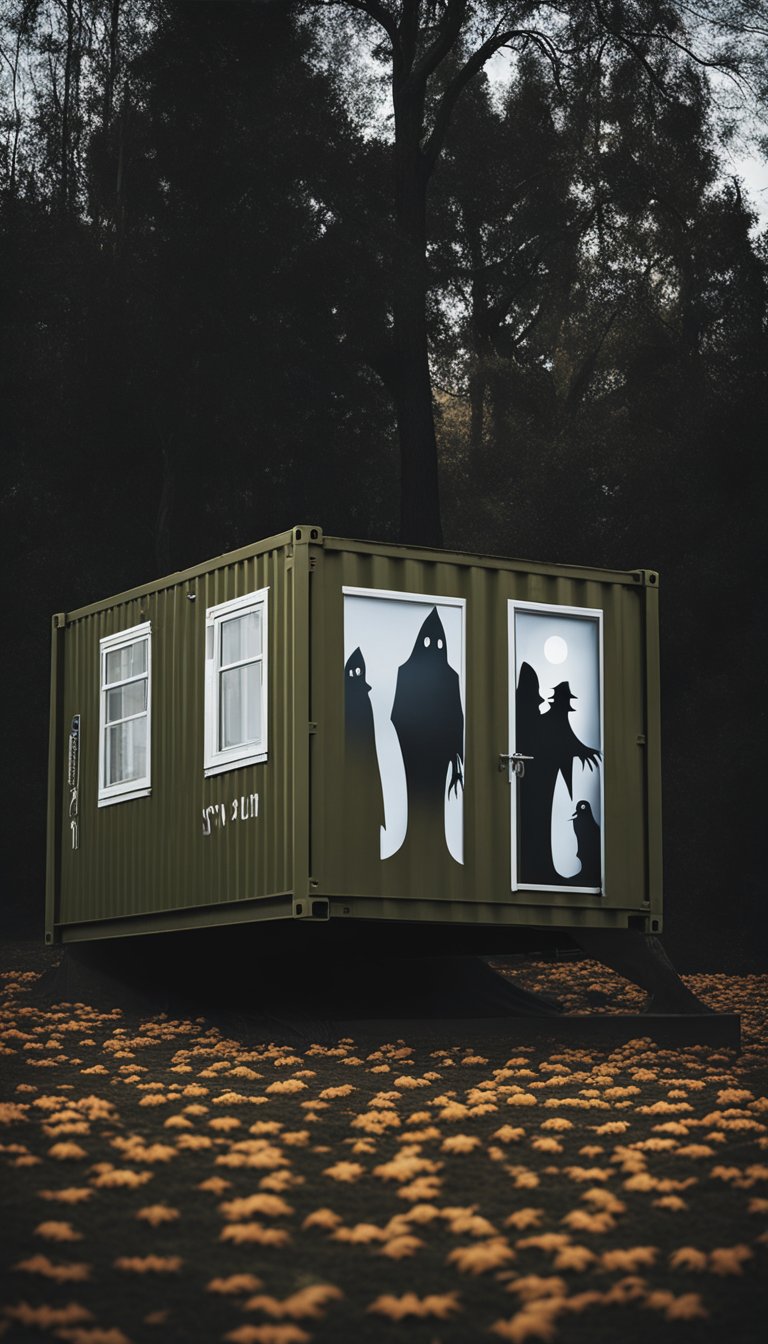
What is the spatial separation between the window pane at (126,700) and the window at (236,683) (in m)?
1.24

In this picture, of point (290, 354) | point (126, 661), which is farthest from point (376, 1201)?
point (290, 354)

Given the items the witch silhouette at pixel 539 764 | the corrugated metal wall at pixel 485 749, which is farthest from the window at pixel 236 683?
the witch silhouette at pixel 539 764

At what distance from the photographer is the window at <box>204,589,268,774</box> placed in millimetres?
11805

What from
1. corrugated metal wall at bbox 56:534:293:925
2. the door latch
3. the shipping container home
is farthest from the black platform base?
the door latch

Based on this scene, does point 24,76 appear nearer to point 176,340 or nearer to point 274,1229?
point 176,340

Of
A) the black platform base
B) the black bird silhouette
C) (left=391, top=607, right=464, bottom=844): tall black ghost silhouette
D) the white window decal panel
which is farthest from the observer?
the black platform base

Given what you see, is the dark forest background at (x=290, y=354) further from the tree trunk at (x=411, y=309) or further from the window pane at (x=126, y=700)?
the window pane at (x=126, y=700)

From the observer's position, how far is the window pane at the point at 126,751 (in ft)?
43.8

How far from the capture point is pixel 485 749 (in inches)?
474

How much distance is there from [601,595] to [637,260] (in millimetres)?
16923

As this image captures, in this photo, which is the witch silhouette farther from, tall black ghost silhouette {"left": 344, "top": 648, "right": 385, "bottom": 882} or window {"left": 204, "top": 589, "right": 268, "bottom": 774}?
window {"left": 204, "top": 589, "right": 268, "bottom": 774}

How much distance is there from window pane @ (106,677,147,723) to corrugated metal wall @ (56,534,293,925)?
0.19 m

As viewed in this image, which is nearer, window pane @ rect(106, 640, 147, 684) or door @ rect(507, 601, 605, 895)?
door @ rect(507, 601, 605, 895)

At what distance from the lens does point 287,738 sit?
37.3 feet
